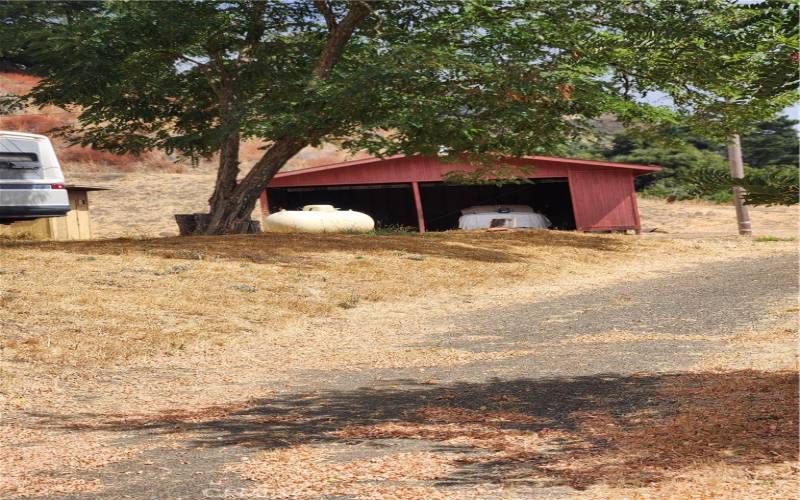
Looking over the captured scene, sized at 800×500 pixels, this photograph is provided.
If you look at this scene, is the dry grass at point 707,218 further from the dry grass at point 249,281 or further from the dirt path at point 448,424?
the dirt path at point 448,424

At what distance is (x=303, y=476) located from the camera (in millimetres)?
6328

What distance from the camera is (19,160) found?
1830 centimetres

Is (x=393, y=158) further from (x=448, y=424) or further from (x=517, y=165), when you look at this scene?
(x=448, y=424)

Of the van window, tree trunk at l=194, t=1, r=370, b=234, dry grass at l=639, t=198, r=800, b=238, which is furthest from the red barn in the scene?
the van window

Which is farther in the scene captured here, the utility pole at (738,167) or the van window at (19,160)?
the utility pole at (738,167)

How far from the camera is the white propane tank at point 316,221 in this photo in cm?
3153

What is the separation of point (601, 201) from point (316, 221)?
11826 mm

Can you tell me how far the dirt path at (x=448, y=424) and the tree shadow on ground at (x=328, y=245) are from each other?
8.42 meters

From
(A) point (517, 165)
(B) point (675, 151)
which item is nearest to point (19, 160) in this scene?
(A) point (517, 165)

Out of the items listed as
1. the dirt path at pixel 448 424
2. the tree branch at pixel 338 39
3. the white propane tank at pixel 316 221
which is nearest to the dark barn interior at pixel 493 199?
the white propane tank at pixel 316 221

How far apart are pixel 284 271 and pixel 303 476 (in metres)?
12.9

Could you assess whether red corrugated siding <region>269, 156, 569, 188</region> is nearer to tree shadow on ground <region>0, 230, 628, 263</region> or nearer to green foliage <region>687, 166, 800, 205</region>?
tree shadow on ground <region>0, 230, 628, 263</region>

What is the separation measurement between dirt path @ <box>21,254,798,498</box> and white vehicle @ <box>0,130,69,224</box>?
9.12 m

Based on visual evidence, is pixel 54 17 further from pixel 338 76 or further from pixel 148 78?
pixel 338 76
